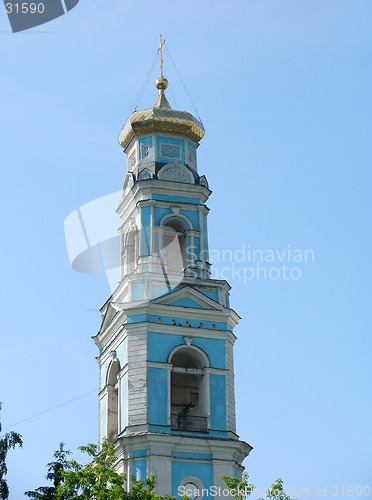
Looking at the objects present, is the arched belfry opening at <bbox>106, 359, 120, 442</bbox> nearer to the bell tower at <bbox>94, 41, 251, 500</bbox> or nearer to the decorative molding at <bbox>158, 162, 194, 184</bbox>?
the bell tower at <bbox>94, 41, 251, 500</bbox>

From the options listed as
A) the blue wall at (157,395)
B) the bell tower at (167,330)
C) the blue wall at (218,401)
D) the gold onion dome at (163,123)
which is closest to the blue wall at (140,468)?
the bell tower at (167,330)

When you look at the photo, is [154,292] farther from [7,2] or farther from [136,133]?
[7,2]

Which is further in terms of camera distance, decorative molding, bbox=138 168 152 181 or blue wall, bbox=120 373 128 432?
decorative molding, bbox=138 168 152 181

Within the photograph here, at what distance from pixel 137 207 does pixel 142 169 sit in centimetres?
112

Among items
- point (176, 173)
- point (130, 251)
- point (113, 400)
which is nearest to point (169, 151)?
point (176, 173)

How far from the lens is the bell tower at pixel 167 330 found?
89.1 ft

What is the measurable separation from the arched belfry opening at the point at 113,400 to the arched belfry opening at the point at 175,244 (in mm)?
2837

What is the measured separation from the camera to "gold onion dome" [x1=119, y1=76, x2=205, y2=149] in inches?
1243

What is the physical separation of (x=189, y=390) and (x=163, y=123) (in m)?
6.96

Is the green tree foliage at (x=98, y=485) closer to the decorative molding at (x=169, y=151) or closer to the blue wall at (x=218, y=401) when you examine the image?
the blue wall at (x=218, y=401)

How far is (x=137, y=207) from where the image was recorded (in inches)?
1208

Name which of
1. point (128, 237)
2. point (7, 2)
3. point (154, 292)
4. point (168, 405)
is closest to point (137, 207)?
point (128, 237)

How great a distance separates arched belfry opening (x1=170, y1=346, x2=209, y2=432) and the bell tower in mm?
27

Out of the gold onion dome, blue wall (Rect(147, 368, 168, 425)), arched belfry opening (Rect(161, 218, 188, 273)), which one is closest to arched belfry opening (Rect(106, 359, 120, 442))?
blue wall (Rect(147, 368, 168, 425))
